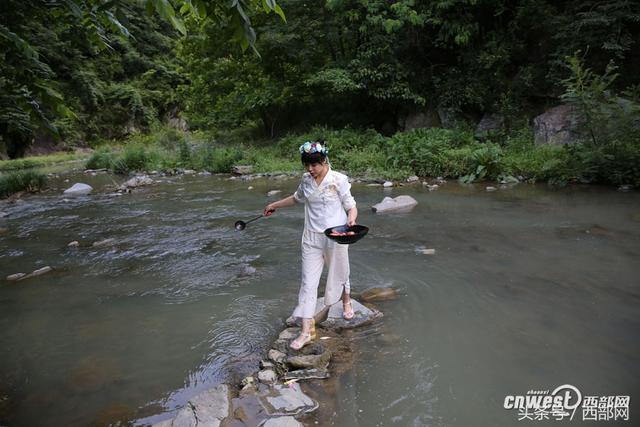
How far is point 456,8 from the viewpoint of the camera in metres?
17.7

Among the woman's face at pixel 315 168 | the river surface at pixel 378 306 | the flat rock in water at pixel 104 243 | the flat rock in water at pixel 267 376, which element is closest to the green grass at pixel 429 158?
the river surface at pixel 378 306

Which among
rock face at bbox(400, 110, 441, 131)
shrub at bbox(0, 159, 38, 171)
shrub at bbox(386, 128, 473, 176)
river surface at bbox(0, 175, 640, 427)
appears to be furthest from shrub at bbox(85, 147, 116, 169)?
rock face at bbox(400, 110, 441, 131)

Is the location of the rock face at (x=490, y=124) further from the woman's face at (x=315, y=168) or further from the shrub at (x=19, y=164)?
the shrub at (x=19, y=164)

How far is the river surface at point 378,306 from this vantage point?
3379mm

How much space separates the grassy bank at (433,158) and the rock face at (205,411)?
1067 cm

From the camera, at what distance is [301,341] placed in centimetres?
397

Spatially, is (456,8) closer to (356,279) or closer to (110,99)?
(356,279)

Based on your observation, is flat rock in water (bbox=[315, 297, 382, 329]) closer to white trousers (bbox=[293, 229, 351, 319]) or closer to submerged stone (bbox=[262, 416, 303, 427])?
white trousers (bbox=[293, 229, 351, 319])

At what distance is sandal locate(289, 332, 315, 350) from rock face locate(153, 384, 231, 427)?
2.54 feet

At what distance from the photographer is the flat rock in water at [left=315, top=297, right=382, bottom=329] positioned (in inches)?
176

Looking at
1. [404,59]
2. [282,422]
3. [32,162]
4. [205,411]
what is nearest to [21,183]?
[32,162]

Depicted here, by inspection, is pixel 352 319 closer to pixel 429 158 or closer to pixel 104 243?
pixel 104 243

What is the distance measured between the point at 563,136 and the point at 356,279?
1170cm

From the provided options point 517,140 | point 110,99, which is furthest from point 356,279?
point 110,99
